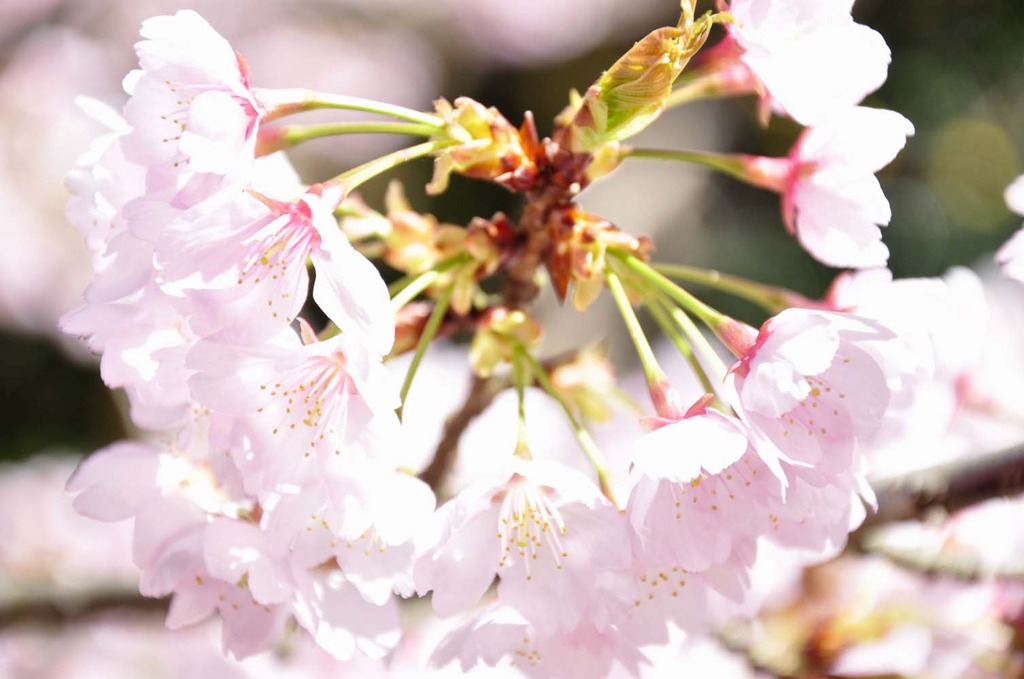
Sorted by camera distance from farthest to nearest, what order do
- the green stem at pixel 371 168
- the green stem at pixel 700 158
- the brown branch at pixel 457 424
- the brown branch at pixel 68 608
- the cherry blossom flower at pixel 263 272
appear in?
the brown branch at pixel 68 608 < the brown branch at pixel 457 424 < the green stem at pixel 700 158 < the green stem at pixel 371 168 < the cherry blossom flower at pixel 263 272

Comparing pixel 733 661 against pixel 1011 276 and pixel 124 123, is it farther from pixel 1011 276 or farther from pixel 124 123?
pixel 124 123

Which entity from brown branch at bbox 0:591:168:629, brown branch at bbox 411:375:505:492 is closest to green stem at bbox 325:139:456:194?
brown branch at bbox 411:375:505:492

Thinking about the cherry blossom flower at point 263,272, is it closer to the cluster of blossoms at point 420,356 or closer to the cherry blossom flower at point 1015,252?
the cluster of blossoms at point 420,356

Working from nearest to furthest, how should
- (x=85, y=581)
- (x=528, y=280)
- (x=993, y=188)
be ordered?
(x=528, y=280)
(x=85, y=581)
(x=993, y=188)

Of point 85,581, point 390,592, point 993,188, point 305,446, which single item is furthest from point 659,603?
point 993,188

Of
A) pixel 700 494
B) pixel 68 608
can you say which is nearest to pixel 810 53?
pixel 700 494

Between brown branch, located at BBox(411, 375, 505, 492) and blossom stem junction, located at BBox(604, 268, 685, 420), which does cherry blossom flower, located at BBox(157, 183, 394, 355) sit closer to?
blossom stem junction, located at BBox(604, 268, 685, 420)

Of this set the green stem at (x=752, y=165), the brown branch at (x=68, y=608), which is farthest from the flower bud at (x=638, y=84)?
the brown branch at (x=68, y=608)
